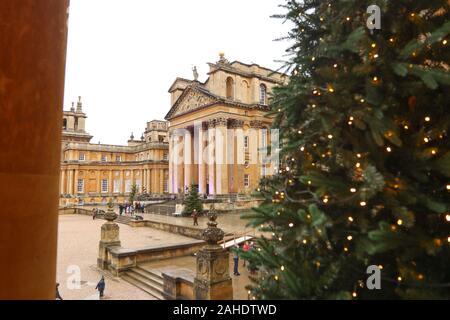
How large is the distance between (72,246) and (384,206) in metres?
16.1

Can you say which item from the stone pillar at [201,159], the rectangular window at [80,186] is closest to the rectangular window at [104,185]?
the rectangular window at [80,186]

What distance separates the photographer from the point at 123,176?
59719 mm

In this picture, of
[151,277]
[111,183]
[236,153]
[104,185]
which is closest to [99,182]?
[104,185]

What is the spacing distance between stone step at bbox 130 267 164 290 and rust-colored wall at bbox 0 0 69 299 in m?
6.70

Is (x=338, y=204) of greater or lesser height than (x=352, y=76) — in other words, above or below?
below

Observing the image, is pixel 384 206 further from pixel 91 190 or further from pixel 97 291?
pixel 91 190

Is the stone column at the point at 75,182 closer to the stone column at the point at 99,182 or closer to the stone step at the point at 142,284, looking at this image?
the stone column at the point at 99,182

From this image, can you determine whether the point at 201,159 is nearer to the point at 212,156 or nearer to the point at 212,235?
the point at 212,156

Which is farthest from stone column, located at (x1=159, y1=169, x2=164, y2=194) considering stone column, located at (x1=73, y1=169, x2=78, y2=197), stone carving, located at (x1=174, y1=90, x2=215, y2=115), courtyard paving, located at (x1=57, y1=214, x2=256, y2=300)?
courtyard paving, located at (x1=57, y1=214, x2=256, y2=300)

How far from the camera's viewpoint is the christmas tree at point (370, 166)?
9.34 feet

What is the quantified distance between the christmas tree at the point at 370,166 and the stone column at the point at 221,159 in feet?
112

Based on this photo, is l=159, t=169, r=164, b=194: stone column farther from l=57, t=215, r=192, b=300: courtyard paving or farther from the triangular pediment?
l=57, t=215, r=192, b=300: courtyard paving
